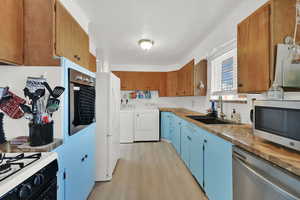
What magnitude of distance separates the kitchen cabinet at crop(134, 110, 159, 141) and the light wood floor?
100cm

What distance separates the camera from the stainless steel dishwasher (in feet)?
2.60

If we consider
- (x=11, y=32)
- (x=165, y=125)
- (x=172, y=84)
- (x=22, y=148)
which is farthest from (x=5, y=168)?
(x=172, y=84)

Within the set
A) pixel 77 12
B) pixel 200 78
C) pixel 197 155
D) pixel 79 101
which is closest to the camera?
pixel 79 101

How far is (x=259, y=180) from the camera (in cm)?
98

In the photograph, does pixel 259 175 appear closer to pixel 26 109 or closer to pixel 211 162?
pixel 211 162

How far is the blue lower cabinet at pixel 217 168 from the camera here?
1326 mm

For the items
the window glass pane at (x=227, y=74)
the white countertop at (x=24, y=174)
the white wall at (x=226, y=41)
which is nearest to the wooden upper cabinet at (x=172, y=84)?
the white wall at (x=226, y=41)

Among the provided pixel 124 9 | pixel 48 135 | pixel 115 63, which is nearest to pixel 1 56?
pixel 48 135

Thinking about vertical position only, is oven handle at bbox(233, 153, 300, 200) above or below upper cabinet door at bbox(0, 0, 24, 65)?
below

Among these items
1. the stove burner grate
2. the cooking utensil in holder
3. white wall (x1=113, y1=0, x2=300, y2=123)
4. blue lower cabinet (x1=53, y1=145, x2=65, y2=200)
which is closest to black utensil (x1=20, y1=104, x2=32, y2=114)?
the cooking utensil in holder

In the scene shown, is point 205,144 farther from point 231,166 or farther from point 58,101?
point 58,101

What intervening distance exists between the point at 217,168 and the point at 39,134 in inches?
62.2

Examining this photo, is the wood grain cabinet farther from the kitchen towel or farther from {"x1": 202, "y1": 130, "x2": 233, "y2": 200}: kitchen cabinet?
the kitchen towel

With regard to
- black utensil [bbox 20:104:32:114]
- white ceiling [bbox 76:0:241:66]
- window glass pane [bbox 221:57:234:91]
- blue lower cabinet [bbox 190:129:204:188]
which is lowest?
blue lower cabinet [bbox 190:129:204:188]
